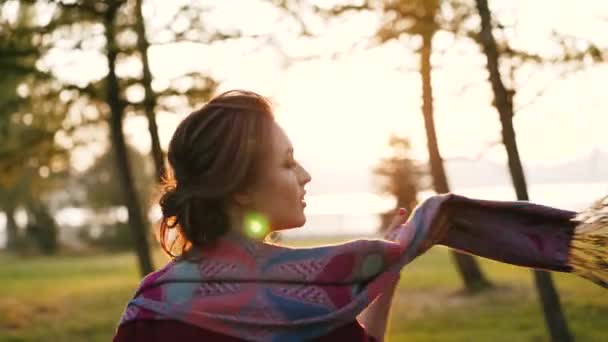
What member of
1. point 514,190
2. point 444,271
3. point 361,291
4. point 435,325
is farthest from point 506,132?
point 444,271

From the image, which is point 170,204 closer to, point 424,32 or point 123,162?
point 424,32

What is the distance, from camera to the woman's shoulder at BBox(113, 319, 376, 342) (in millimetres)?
2494

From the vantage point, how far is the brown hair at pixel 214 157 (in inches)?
95.5

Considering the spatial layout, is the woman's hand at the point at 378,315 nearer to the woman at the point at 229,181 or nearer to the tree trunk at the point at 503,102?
the woman at the point at 229,181

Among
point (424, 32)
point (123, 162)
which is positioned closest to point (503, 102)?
point (424, 32)

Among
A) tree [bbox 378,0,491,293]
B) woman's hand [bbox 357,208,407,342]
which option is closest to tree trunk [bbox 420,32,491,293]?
tree [bbox 378,0,491,293]

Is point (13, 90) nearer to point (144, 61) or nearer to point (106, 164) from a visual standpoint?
point (144, 61)

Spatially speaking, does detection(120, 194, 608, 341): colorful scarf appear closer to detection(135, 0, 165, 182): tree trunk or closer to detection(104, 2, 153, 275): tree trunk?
detection(135, 0, 165, 182): tree trunk

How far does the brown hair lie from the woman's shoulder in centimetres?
20

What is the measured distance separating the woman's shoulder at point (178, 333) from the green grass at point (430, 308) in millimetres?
8724

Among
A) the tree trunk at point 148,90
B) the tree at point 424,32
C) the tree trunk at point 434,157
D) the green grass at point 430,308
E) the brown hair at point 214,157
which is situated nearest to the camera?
the brown hair at point 214,157

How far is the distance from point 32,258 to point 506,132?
3602cm

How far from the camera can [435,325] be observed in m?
12.9

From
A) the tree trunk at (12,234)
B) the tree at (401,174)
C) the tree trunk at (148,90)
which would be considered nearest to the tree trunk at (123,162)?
the tree trunk at (148,90)
